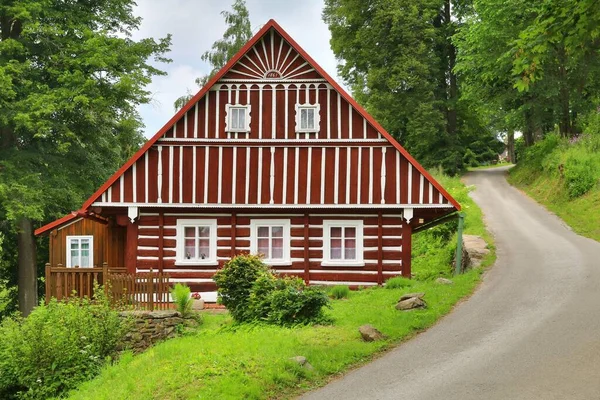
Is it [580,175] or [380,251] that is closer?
[380,251]

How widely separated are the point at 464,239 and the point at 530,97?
60.8 ft

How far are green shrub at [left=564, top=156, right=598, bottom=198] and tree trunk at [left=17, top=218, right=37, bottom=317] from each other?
985 inches

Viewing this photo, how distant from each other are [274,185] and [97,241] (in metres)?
7.20

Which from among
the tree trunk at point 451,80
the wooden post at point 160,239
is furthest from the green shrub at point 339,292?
the tree trunk at point 451,80

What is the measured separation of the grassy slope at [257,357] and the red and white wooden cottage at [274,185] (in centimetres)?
405

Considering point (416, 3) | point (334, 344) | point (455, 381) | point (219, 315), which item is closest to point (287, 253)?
point (219, 315)

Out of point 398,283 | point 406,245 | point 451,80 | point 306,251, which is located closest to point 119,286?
point 306,251

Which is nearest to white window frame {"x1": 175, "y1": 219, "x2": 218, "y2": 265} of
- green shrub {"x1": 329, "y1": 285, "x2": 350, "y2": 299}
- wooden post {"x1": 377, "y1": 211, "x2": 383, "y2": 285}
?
green shrub {"x1": 329, "y1": 285, "x2": 350, "y2": 299}

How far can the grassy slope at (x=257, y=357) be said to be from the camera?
31.9 ft

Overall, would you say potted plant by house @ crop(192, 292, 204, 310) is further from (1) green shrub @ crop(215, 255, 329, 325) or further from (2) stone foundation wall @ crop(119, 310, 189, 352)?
(1) green shrub @ crop(215, 255, 329, 325)

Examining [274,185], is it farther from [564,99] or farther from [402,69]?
[564,99]

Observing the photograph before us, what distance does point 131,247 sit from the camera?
64.3 ft

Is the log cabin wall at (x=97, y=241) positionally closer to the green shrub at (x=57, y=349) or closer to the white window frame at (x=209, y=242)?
the white window frame at (x=209, y=242)

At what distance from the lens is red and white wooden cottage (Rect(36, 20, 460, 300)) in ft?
62.9
